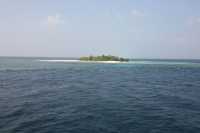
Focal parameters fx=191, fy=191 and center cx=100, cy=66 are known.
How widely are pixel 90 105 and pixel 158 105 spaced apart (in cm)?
537

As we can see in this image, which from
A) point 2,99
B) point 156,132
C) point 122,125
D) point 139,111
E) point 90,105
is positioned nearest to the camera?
point 156,132

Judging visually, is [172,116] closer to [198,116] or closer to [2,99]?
[198,116]

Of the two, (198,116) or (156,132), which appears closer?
(156,132)

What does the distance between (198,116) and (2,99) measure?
1521cm

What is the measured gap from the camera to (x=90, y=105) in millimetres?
14758

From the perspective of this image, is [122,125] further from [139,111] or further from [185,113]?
[185,113]

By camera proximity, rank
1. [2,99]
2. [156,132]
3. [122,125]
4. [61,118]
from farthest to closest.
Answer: [2,99]
[61,118]
[122,125]
[156,132]

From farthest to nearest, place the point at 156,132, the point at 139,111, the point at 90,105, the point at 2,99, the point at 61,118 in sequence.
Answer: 1. the point at 2,99
2. the point at 90,105
3. the point at 139,111
4. the point at 61,118
5. the point at 156,132

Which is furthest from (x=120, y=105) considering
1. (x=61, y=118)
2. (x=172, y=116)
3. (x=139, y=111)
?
(x=61, y=118)

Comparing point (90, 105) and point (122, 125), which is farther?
point (90, 105)

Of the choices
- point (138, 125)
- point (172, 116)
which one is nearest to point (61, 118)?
point (138, 125)

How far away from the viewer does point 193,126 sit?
1050cm

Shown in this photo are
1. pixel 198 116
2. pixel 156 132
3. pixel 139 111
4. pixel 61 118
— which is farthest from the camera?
pixel 139 111

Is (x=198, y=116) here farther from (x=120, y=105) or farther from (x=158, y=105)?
(x=120, y=105)
